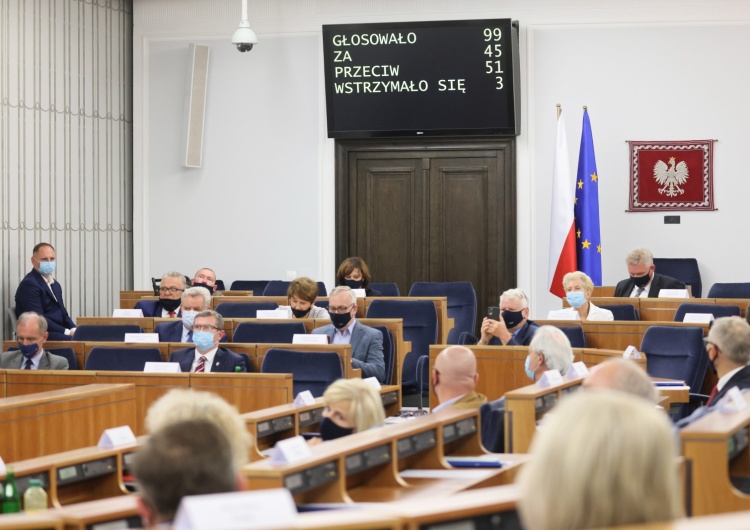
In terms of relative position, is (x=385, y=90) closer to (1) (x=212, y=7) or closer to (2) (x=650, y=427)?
(1) (x=212, y=7)

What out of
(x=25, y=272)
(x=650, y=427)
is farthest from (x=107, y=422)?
(x=25, y=272)

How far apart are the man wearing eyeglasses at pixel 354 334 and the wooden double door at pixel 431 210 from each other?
4.35m

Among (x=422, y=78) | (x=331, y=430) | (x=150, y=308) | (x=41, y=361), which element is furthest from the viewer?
(x=422, y=78)

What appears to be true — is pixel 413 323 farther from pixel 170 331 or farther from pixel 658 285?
pixel 658 285

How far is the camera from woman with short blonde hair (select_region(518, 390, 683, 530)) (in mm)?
1579

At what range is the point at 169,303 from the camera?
30.9 ft

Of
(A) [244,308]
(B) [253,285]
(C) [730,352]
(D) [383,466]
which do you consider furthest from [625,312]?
(D) [383,466]

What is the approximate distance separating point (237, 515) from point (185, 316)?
652cm

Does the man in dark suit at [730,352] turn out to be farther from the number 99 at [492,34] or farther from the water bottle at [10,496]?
the number 99 at [492,34]

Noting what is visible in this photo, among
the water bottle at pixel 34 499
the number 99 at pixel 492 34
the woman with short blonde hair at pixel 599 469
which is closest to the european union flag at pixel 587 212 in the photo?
the number 99 at pixel 492 34

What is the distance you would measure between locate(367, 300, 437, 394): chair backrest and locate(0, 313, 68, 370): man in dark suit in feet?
8.51

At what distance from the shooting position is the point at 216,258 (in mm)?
12477

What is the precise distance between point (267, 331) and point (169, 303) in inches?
74.9

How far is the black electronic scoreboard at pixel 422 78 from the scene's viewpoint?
11367mm
